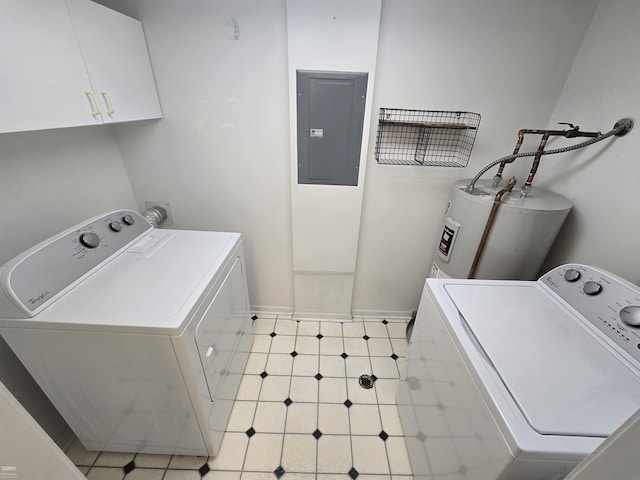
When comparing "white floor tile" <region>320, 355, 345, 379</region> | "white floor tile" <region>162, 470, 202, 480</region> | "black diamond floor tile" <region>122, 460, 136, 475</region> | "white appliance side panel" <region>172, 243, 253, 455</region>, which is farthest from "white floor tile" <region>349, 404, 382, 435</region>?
"black diamond floor tile" <region>122, 460, 136, 475</region>

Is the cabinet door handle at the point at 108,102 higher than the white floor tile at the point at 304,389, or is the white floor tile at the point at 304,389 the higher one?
the cabinet door handle at the point at 108,102

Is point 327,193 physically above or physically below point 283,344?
above

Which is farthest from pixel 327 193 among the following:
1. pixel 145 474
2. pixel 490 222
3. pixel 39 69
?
pixel 145 474

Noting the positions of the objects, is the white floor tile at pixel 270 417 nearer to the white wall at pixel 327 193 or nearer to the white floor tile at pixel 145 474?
the white floor tile at pixel 145 474

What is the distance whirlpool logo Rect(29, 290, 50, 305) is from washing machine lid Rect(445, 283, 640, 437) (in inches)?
64.8

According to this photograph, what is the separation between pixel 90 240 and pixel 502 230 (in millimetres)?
2082

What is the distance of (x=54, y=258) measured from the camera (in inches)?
44.9

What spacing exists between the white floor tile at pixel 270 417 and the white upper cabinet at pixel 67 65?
5.90 feet

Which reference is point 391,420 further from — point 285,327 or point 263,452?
point 285,327

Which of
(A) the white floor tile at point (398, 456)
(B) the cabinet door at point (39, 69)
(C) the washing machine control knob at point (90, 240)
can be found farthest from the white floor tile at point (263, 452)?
(B) the cabinet door at point (39, 69)

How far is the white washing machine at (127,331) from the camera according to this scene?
1020 mm

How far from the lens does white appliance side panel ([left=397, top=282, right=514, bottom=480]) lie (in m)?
0.80

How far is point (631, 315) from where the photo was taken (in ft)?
3.07

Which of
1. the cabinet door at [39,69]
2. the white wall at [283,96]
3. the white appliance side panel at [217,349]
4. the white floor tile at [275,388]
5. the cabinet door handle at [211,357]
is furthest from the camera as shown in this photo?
the white floor tile at [275,388]
